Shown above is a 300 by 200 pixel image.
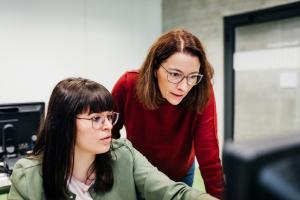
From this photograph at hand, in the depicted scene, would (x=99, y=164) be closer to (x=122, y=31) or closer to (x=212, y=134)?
(x=212, y=134)

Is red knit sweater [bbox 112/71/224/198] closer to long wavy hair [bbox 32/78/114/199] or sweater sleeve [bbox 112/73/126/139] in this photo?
sweater sleeve [bbox 112/73/126/139]

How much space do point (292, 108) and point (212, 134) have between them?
1.76m

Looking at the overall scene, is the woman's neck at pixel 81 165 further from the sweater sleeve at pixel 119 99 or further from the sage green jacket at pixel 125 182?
the sweater sleeve at pixel 119 99

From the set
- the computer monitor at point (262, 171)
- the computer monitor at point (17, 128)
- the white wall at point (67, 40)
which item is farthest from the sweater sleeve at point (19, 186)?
the white wall at point (67, 40)

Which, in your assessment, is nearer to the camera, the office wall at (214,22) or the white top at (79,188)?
the white top at (79,188)

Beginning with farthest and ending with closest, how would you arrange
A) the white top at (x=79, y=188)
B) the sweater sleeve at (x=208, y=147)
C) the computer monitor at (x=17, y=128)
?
the computer monitor at (x=17, y=128), the sweater sleeve at (x=208, y=147), the white top at (x=79, y=188)

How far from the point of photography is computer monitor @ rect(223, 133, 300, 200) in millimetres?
224

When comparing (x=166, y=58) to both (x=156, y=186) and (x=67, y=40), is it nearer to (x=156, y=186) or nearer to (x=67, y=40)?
(x=156, y=186)

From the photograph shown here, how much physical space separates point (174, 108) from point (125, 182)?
1.19ft

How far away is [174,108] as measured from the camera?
1411mm

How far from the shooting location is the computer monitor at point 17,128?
2.01 metres

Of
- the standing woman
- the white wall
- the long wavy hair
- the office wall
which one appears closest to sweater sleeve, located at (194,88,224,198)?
the standing woman

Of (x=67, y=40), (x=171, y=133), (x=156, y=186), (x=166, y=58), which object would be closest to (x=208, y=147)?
(x=171, y=133)

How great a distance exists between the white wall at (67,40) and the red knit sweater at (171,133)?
2047 millimetres
